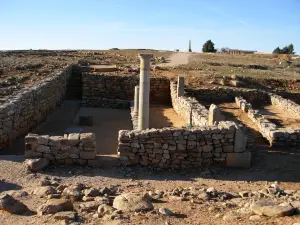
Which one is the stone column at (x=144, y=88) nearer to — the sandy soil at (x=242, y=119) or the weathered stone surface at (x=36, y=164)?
the sandy soil at (x=242, y=119)

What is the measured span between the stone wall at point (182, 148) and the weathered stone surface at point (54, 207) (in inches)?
129

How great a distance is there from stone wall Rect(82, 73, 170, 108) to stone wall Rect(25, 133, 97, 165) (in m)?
13.4

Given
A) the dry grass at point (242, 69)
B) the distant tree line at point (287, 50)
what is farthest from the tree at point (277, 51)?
the dry grass at point (242, 69)

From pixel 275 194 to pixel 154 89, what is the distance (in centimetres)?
1604

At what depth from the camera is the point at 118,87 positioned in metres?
23.6

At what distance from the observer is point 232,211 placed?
6395 mm

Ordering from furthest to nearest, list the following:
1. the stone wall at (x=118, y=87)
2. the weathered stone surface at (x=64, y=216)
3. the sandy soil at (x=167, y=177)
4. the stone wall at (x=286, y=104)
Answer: the stone wall at (x=118, y=87) < the stone wall at (x=286, y=104) < the sandy soil at (x=167, y=177) < the weathered stone surface at (x=64, y=216)

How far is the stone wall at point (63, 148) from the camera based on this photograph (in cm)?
962

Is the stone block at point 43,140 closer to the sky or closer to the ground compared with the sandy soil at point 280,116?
closer to the sky

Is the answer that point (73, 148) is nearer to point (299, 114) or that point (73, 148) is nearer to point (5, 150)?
point (5, 150)

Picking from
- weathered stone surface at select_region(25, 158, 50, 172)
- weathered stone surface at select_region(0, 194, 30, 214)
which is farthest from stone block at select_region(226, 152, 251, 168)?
weathered stone surface at select_region(0, 194, 30, 214)

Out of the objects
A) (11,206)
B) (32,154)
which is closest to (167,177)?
(32,154)

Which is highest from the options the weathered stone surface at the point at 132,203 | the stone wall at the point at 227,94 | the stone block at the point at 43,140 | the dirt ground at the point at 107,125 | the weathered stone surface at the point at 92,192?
the stone wall at the point at 227,94

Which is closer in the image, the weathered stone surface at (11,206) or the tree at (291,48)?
the weathered stone surface at (11,206)
